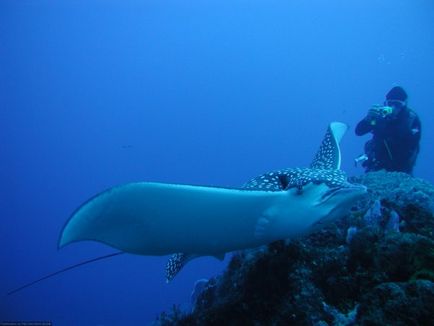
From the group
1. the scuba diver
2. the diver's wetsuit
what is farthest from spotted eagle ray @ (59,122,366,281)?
the diver's wetsuit

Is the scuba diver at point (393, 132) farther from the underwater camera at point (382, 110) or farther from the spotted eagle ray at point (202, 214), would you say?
the spotted eagle ray at point (202, 214)

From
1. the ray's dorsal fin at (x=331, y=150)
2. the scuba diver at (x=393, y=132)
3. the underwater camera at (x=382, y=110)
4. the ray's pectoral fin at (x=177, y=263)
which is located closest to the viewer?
the ray's pectoral fin at (x=177, y=263)

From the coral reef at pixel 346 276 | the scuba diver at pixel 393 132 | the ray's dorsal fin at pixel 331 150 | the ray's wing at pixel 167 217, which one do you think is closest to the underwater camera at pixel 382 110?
the scuba diver at pixel 393 132

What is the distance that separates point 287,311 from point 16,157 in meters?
106

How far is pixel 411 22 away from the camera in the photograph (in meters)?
93.9

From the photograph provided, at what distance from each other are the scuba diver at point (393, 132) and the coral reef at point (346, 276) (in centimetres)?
453

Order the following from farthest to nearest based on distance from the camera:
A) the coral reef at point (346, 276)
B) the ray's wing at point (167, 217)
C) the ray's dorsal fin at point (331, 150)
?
the ray's dorsal fin at point (331, 150) < the ray's wing at point (167, 217) < the coral reef at point (346, 276)

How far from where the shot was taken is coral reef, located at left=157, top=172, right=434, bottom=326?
2676 mm

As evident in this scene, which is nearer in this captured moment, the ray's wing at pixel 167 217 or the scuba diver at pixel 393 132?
the ray's wing at pixel 167 217

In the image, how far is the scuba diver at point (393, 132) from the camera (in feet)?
29.7

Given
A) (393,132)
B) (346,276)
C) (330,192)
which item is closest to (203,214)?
(330,192)

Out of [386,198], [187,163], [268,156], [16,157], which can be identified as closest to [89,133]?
[16,157]

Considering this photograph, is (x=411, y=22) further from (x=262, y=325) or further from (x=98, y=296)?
(x=262, y=325)

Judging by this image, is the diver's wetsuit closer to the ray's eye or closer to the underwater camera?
the underwater camera
